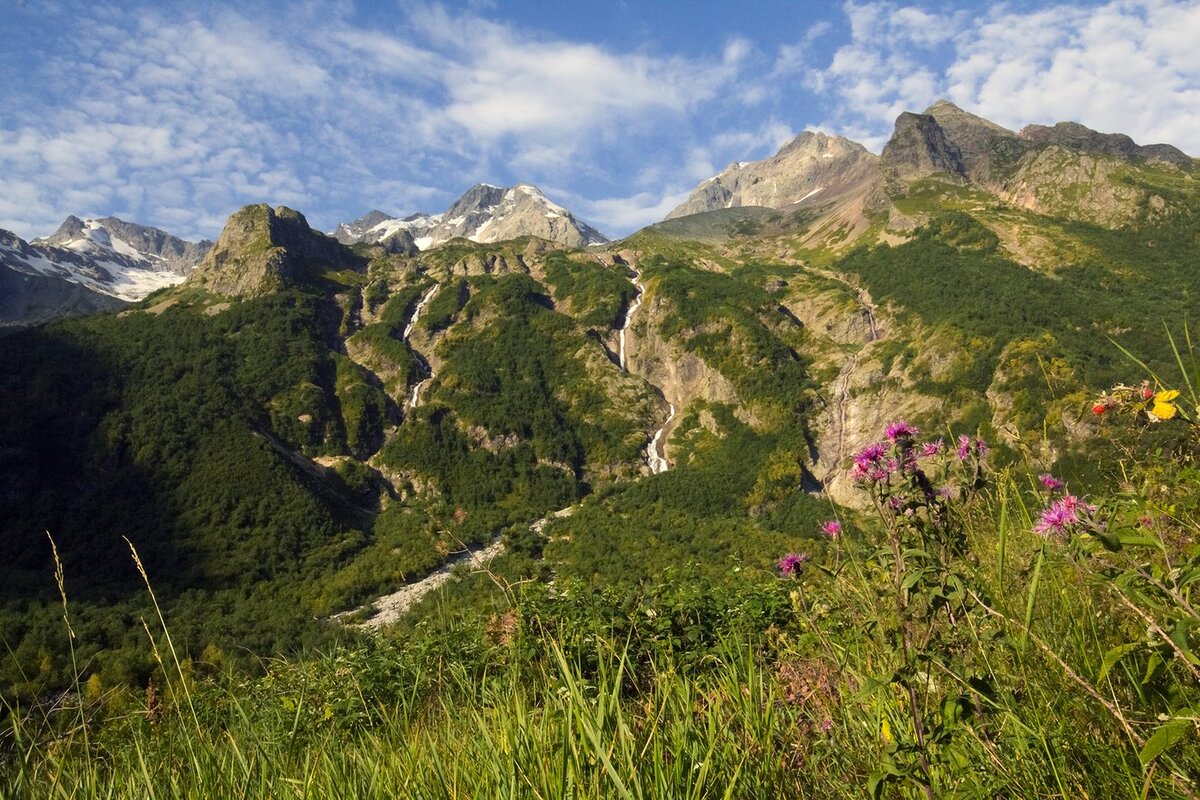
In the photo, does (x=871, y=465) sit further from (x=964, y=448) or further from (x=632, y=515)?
(x=632, y=515)

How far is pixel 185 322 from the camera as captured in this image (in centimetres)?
13900

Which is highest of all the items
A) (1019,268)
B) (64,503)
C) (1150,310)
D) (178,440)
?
(1019,268)

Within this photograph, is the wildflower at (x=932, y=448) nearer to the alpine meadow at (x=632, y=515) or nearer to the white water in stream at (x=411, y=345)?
the alpine meadow at (x=632, y=515)

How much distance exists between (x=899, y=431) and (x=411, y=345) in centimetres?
15515

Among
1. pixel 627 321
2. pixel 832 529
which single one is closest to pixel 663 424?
pixel 627 321

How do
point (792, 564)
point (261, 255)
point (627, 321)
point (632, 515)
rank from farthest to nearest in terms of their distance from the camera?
point (627, 321) → point (261, 255) → point (632, 515) → point (792, 564)

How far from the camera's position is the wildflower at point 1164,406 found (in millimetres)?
1823

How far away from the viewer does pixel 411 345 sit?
493 feet

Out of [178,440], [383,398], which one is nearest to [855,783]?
[178,440]

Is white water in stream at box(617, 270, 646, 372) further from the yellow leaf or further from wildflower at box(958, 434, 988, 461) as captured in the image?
the yellow leaf

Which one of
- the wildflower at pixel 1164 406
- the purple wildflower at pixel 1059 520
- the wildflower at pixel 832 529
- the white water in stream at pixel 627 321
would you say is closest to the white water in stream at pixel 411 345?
the white water in stream at pixel 627 321

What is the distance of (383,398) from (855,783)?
458 feet

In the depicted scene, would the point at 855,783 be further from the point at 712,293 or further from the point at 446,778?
the point at 712,293

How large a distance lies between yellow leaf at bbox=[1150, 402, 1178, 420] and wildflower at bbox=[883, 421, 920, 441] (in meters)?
1.55
